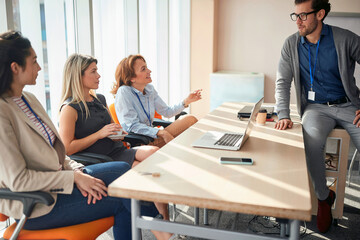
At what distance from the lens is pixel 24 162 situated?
5.00 feet

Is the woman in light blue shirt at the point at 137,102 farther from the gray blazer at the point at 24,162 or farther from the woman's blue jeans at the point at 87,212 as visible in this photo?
the gray blazer at the point at 24,162

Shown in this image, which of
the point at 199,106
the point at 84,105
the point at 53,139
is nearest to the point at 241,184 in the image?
the point at 53,139

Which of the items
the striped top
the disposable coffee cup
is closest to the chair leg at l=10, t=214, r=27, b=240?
the striped top

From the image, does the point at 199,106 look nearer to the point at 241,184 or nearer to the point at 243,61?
the point at 243,61

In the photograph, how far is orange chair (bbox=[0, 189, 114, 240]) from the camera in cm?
146

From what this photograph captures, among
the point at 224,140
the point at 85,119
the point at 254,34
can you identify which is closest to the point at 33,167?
the point at 85,119

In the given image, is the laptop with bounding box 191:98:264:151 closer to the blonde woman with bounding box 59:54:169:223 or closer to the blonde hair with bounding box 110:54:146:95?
the blonde woman with bounding box 59:54:169:223

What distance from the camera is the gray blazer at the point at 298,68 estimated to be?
2.64 meters

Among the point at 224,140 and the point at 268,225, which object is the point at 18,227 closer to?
the point at 224,140

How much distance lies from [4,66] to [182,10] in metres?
4.67

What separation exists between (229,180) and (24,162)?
→ 33.5 inches

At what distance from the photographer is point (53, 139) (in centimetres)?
181

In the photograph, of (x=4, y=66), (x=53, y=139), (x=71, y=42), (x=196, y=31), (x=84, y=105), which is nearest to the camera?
(x=4, y=66)

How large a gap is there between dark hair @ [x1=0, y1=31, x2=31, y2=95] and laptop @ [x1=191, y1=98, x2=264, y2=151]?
93 centimetres
